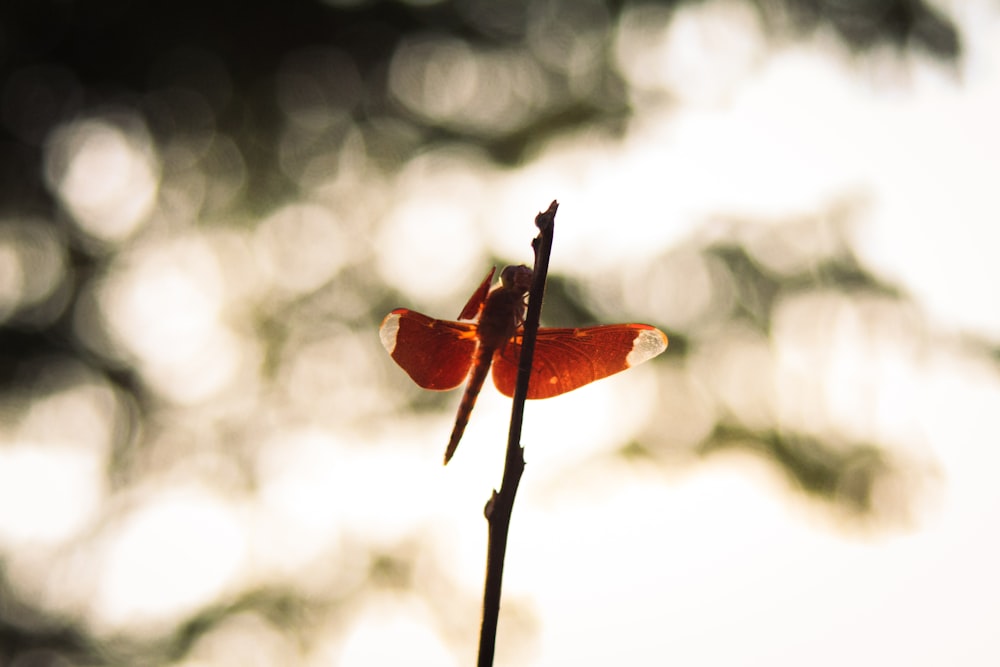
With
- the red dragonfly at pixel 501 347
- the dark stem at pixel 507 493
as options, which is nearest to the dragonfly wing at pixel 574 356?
the red dragonfly at pixel 501 347

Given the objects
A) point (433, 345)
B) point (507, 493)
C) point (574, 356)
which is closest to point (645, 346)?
point (574, 356)

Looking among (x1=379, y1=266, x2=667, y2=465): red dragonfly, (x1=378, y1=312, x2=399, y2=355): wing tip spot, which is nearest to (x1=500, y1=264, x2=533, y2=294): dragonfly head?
(x1=379, y1=266, x2=667, y2=465): red dragonfly

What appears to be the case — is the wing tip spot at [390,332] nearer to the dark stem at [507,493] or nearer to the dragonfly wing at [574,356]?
the dragonfly wing at [574,356]

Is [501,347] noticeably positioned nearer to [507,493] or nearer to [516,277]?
[516,277]

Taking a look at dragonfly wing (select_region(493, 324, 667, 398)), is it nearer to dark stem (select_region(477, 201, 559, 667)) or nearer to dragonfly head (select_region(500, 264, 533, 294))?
dragonfly head (select_region(500, 264, 533, 294))

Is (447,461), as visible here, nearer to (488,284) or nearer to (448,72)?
(488,284)

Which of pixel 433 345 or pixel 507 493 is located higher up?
pixel 433 345

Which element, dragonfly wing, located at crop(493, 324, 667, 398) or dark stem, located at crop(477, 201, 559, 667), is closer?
dark stem, located at crop(477, 201, 559, 667)
